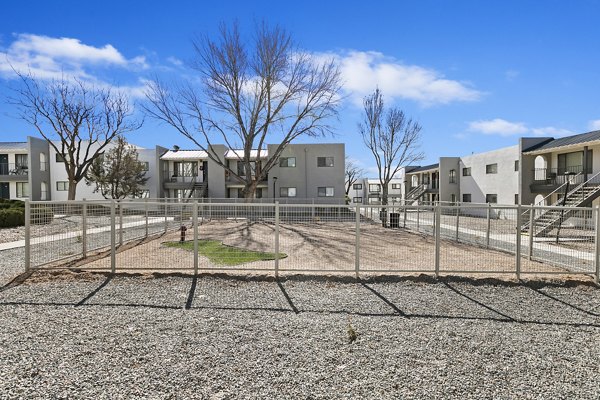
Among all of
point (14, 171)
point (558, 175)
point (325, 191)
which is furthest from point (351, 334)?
point (14, 171)

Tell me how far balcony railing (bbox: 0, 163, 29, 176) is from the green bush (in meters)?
23.1

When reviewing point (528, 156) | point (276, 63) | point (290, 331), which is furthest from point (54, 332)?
point (528, 156)

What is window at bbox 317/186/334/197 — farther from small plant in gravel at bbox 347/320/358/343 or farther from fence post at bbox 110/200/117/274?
small plant in gravel at bbox 347/320/358/343

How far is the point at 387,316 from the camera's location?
5.49 meters

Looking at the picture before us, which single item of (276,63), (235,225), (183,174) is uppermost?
(276,63)

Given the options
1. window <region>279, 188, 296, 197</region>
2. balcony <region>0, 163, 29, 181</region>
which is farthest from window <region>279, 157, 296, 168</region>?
balcony <region>0, 163, 29, 181</region>

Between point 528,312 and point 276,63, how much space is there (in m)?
24.4

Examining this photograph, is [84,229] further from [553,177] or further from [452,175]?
[452,175]

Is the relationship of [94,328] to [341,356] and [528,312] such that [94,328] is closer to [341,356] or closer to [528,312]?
[341,356]

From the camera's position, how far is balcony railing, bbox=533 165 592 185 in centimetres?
2167

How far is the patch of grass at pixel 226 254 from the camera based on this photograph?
29.8 ft

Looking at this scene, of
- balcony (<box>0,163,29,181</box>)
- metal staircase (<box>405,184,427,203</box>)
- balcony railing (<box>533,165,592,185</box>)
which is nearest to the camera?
balcony railing (<box>533,165,592,185</box>)

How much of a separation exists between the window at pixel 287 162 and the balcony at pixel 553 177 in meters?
18.5

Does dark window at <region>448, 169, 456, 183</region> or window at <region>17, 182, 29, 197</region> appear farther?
dark window at <region>448, 169, 456, 183</region>
